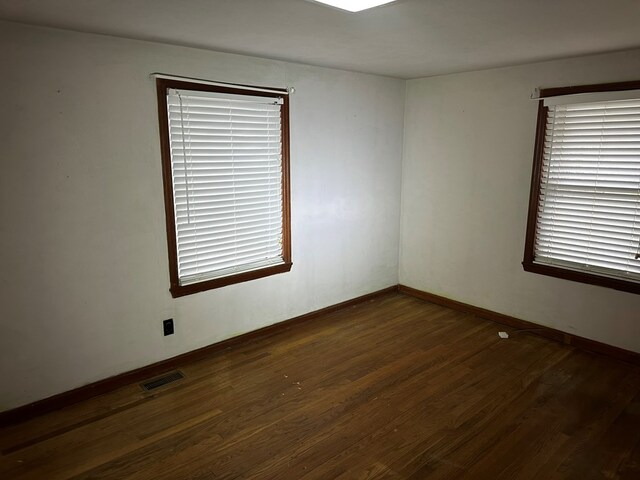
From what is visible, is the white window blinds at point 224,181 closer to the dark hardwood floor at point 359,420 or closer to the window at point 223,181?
the window at point 223,181

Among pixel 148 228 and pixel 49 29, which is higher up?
pixel 49 29

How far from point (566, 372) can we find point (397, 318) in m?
1.55

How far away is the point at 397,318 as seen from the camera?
4426 millimetres

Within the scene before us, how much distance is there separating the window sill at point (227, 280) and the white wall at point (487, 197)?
5.76 ft

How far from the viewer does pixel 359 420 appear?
2785 mm

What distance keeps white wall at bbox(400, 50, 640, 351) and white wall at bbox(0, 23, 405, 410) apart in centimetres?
136

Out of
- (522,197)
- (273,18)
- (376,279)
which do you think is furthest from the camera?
(376,279)

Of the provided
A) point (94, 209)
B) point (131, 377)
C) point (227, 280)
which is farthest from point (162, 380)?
point (94, 209)

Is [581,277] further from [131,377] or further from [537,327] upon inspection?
[131,377]

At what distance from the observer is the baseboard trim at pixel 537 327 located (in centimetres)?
355

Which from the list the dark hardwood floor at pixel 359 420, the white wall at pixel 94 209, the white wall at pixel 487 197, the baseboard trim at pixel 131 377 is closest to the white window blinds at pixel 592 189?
the white wall at pixel 487 197

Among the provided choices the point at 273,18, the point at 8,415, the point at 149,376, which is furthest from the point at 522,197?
the point at 8,415

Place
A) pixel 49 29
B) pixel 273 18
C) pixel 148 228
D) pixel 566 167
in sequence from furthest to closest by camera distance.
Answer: pixel 566 167 → pixel 148 228 → pixel 49 29 → pixel 273 18

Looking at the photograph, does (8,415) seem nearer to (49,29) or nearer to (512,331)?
(49,29)
